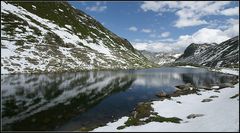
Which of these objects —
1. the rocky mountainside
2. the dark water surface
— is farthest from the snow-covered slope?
the rocky mountainside

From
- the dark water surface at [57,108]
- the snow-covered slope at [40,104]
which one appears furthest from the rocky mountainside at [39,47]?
the dark water surface at [57,108]

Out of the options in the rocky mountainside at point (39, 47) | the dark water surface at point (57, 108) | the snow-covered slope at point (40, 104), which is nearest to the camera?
the dark water surface at point (57, 108)

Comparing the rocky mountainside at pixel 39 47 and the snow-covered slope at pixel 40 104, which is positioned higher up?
the rocky mountainside at pixel 39 47

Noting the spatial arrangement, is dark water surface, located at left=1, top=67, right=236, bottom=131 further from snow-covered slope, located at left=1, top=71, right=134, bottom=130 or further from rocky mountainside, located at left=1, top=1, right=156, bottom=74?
rocky mountainside, located at left=1, top=1, right=156, bottom=74

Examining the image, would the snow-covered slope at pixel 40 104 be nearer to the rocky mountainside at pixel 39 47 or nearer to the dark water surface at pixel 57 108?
Result: the dark water surface at pixel 57 108

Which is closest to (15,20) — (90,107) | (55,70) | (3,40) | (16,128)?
(3,40)

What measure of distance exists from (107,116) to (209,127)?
61.2ft

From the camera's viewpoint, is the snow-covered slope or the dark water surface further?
the snow-covered slope

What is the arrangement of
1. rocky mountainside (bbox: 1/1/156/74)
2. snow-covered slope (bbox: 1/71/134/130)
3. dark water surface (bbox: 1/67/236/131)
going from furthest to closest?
rocky mountainside (bbox: 1/1/156/74) < snow-covered slope (bbox: 1/71/134/130) < dark water surface (bbox: 1/67/236/131)

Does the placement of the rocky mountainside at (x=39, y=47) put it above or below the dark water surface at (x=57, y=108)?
above

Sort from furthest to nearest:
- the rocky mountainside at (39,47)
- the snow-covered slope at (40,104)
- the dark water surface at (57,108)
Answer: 1. the rocky mountainside at (39,47)
2. the snow-covered slope at (40,104)
3. the dark water surface at (57,108)

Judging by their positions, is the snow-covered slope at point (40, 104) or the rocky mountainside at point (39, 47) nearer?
the snow-covered slope at point (40, 104)

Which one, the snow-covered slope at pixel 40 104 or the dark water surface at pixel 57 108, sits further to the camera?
the snow-covered slope at pixel 40 104

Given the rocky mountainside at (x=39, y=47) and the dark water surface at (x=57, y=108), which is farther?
the rocky mountainside at (x=39, y=47)
